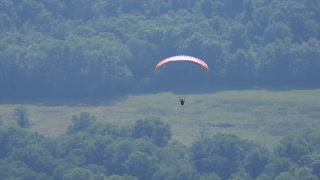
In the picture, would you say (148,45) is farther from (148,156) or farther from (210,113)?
(148,156)

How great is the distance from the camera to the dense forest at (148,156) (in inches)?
5448

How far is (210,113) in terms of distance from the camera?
484ft

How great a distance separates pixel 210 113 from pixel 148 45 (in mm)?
24864

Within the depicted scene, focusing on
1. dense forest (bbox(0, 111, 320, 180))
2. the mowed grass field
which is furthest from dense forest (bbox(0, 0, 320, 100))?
dense forest (bbox(0, 111, 320, 180))

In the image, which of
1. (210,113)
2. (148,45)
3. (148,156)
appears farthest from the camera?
(148,45)

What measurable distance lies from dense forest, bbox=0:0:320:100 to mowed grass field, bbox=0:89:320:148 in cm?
467

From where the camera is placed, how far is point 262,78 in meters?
164

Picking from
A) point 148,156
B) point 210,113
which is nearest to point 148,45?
point 210,113

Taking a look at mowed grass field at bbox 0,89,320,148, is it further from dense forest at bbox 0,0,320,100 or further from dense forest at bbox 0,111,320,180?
dense forest at bbox 0,0,320,100

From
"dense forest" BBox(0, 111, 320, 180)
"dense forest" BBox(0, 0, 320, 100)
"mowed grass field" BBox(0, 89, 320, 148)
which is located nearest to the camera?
"dense forest" BBox(0, 111, 320, 180)

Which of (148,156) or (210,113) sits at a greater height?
(210,113)

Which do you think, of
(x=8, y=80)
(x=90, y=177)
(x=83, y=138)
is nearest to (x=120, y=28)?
(x=8, y=80)

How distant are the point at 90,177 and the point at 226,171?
36.9 ft

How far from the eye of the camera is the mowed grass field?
144 meters
